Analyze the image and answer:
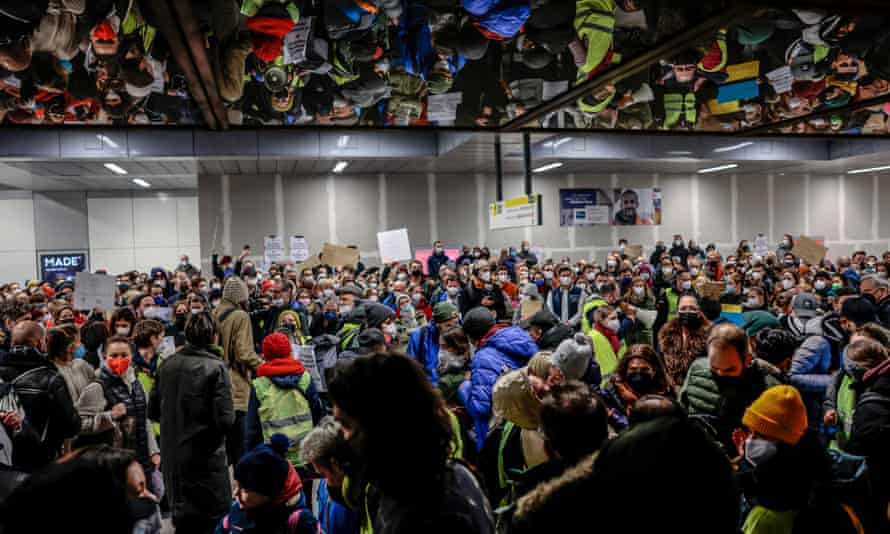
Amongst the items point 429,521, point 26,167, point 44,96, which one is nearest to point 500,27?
point 429,521

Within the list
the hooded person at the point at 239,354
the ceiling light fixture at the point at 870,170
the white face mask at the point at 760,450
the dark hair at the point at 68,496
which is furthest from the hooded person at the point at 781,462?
the ceiling light fixture at the point at 870,170

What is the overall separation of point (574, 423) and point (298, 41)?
4341 mm

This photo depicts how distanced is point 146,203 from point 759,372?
850 inches

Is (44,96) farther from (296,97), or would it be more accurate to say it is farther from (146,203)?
(146,203)

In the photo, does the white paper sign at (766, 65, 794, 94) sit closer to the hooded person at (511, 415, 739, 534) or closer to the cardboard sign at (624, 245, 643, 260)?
the hooded person at (511, 415, 739, 534)

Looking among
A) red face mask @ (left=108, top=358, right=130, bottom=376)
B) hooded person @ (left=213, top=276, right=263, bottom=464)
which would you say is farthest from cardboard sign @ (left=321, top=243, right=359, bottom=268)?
red face mask @ (left=108, top=358, right=130, bottom=376)

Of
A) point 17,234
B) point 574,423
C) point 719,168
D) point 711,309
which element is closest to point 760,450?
point 574,423

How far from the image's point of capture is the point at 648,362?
12.2ft

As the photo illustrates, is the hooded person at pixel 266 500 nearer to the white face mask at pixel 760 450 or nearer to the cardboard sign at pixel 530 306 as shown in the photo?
the white face mask at pixel 760 450

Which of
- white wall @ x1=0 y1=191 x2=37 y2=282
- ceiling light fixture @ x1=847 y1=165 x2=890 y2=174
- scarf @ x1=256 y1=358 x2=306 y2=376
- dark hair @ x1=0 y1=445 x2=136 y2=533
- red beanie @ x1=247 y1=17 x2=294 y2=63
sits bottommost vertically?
scarf @ x1=256 y1=358 x2=306 y2=376

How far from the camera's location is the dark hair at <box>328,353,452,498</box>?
1.55 m

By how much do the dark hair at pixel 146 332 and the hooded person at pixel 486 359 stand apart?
8.07 ft

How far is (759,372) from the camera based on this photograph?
3930 millimetres

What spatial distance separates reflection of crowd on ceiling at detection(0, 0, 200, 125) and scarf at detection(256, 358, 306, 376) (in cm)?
274
